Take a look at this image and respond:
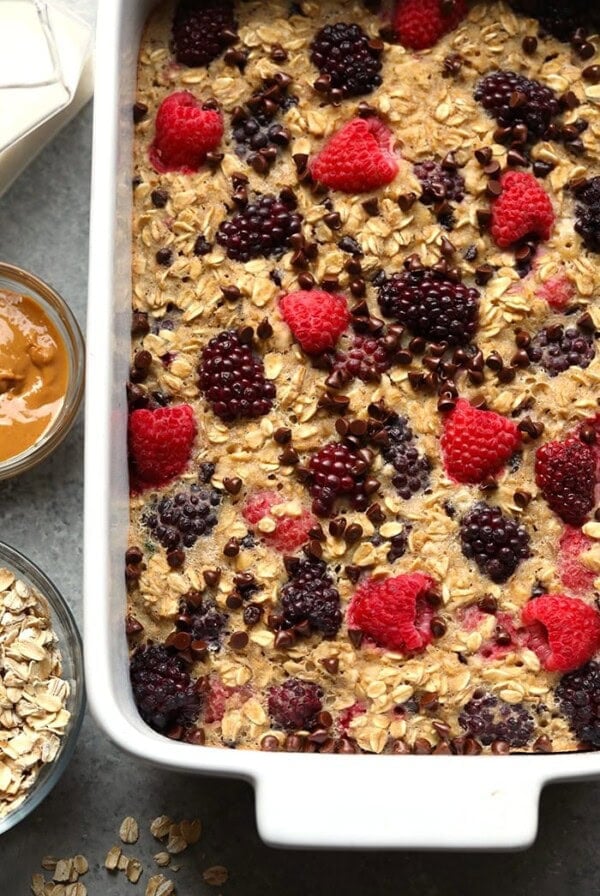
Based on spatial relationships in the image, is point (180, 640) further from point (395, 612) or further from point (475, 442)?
point (475, 442)

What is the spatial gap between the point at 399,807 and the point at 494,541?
461mm

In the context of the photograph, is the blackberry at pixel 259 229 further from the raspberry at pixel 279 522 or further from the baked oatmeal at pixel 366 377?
the raspberry at pixel 279 522

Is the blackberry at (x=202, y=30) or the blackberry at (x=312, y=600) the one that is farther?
the blackberry at (x=202, y=30)

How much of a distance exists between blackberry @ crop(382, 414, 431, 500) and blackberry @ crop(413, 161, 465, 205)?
1.25ft

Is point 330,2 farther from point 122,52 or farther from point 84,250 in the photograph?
point 84,250

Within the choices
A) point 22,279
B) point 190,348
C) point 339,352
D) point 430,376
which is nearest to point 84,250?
point 22,279

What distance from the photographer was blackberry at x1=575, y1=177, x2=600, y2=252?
1.93 m

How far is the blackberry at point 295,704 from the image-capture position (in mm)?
1853

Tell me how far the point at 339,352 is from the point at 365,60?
509 mm

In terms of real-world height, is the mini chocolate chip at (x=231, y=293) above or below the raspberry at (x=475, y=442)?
above

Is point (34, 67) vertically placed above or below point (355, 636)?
above

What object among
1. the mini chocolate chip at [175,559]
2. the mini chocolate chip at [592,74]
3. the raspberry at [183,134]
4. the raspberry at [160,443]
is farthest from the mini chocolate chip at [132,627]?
the mini chocolate chip at [592,74]

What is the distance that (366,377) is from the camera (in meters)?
1.93

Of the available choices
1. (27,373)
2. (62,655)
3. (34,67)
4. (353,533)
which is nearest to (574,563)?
(353,533)
